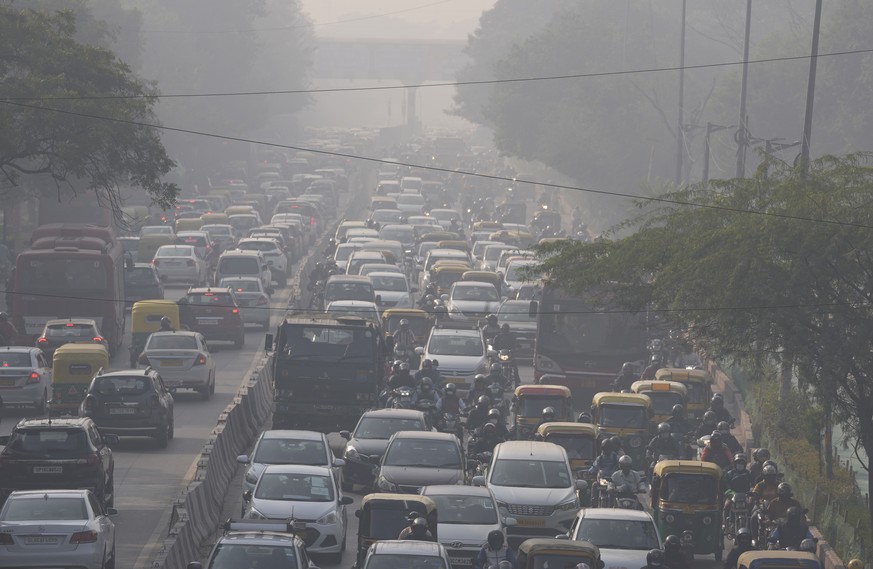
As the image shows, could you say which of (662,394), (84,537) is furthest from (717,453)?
(84,537)

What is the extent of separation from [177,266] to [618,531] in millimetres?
38150

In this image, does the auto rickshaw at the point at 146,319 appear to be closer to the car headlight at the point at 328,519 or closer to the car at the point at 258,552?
the car headlight at the point at 328,519

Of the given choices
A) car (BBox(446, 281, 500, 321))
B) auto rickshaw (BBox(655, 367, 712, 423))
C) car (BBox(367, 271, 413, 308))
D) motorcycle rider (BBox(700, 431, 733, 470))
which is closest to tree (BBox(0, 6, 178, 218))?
auto rickshaw (BBox(655, 367, 712, 423))

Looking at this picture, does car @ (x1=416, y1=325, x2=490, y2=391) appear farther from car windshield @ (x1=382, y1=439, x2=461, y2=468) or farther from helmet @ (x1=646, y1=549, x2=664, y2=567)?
helmet @ (x1=646, y1=549, x2=664, y2=567)

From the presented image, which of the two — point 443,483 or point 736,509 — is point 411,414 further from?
point 736,509

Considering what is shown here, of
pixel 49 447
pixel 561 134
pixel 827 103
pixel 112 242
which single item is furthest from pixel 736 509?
pixel 561 134

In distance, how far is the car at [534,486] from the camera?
936 inches

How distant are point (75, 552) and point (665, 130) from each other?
79.1 meters

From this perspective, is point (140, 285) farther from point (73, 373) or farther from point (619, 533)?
point (619, 533)

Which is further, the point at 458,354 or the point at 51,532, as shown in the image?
the point at 458,354

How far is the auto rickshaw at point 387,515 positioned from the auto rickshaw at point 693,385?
46.2 feet

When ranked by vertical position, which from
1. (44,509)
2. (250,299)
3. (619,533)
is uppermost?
(44,509)

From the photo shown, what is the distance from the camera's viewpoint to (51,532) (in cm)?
1906

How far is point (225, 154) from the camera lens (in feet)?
484
